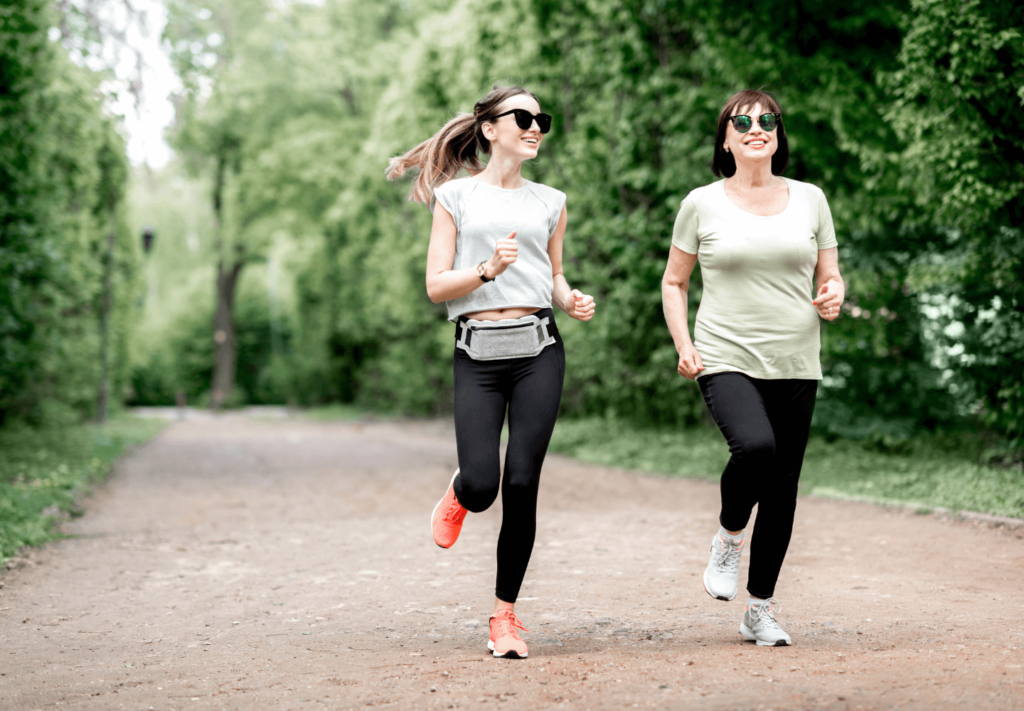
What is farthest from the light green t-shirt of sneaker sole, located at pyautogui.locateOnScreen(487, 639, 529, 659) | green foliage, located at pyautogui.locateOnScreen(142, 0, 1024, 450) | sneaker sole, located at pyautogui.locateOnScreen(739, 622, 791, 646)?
sneaker sole, located at pyautogui.locateOnScreen(487, 639, 529, 659)

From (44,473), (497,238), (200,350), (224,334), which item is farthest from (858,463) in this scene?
(200,350)

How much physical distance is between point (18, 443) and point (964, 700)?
14507mm

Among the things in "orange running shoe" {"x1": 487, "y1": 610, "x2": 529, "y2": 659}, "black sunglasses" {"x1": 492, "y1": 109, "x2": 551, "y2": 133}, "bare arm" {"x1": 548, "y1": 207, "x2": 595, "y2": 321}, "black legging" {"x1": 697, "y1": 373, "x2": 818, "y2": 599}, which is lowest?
"orange running shoe" {"x1": 487, "y1": 610, "x2": 529, "y2": 659}

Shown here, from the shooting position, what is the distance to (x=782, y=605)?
4.93 metres

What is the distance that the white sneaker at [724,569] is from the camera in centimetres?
404

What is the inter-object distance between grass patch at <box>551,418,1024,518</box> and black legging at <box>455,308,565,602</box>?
16.6 ft

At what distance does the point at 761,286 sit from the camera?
3928 mm

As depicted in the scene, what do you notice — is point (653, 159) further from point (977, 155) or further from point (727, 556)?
point (727, 556)

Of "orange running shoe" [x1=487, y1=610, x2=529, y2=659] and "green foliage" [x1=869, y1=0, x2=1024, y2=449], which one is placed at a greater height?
"green foliage" [x1=869, y1=0, x2=1024, y2=449]

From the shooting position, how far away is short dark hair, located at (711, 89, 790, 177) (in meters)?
4.02

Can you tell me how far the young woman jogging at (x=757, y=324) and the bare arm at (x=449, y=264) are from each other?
0.81 m

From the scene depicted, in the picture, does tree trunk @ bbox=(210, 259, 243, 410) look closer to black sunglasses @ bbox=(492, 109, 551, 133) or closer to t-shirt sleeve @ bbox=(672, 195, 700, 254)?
black sunglasses @ bbox=(492, 109, 551, 133)

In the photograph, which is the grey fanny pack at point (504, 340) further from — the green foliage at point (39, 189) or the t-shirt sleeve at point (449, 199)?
the green foliage at point (39, 189)

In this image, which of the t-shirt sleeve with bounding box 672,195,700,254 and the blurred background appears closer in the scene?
the t-shirt sleeve with bounding box 672,195,700,254
